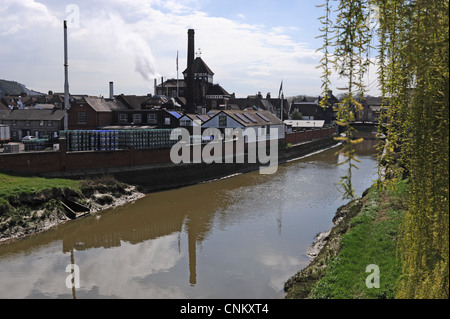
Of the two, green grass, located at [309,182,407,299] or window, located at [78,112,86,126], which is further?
window, located at [78,112,86,126]

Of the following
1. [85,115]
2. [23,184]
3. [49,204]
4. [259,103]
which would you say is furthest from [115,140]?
[259,103]

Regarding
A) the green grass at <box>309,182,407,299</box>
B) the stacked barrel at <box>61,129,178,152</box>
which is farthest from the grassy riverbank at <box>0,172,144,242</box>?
the green grass at <box>309,182,407,299</box>

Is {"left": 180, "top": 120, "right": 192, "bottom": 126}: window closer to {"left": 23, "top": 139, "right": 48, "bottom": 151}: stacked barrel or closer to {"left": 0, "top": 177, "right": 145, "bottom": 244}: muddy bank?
{"left": 23, "top": 139, "right": 48, "bottom": 151}: stacked barrel

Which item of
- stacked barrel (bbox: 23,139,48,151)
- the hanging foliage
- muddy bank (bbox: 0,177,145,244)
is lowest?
muddy bank (bbox: 0,177,145,244)

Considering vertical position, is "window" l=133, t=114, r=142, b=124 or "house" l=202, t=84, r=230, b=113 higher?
"house" l=202, t=84, r=230, b=113

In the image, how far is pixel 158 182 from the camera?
3338 cm

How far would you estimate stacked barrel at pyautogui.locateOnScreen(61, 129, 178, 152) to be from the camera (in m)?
33.7

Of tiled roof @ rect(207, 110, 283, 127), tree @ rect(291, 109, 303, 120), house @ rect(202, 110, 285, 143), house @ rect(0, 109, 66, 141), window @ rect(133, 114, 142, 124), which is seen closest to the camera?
house @ rect(202, 110, 285, 143)

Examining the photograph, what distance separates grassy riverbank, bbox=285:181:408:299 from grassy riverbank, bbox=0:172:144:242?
13.7 meters

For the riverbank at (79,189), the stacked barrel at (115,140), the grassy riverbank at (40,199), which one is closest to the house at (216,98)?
the riverbank at (79,189)

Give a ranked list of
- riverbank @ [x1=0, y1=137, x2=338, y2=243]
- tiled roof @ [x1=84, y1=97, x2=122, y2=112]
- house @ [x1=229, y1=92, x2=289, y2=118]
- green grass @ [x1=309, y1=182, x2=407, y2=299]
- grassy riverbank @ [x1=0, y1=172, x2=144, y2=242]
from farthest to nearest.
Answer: house @ [x1=229, y1=92, x2=289, y2=118]
tiled roof @ [x1=84, y1=97, x2=122, y2=112]
riverbank @ [x1=0, y1=137, x2=338, y2=243]
grassy riverbank @ [x1=0, y1=172, x2=144, y2=242]
green grass @ [x1=309, y1=182, x2=407, y2=299]
